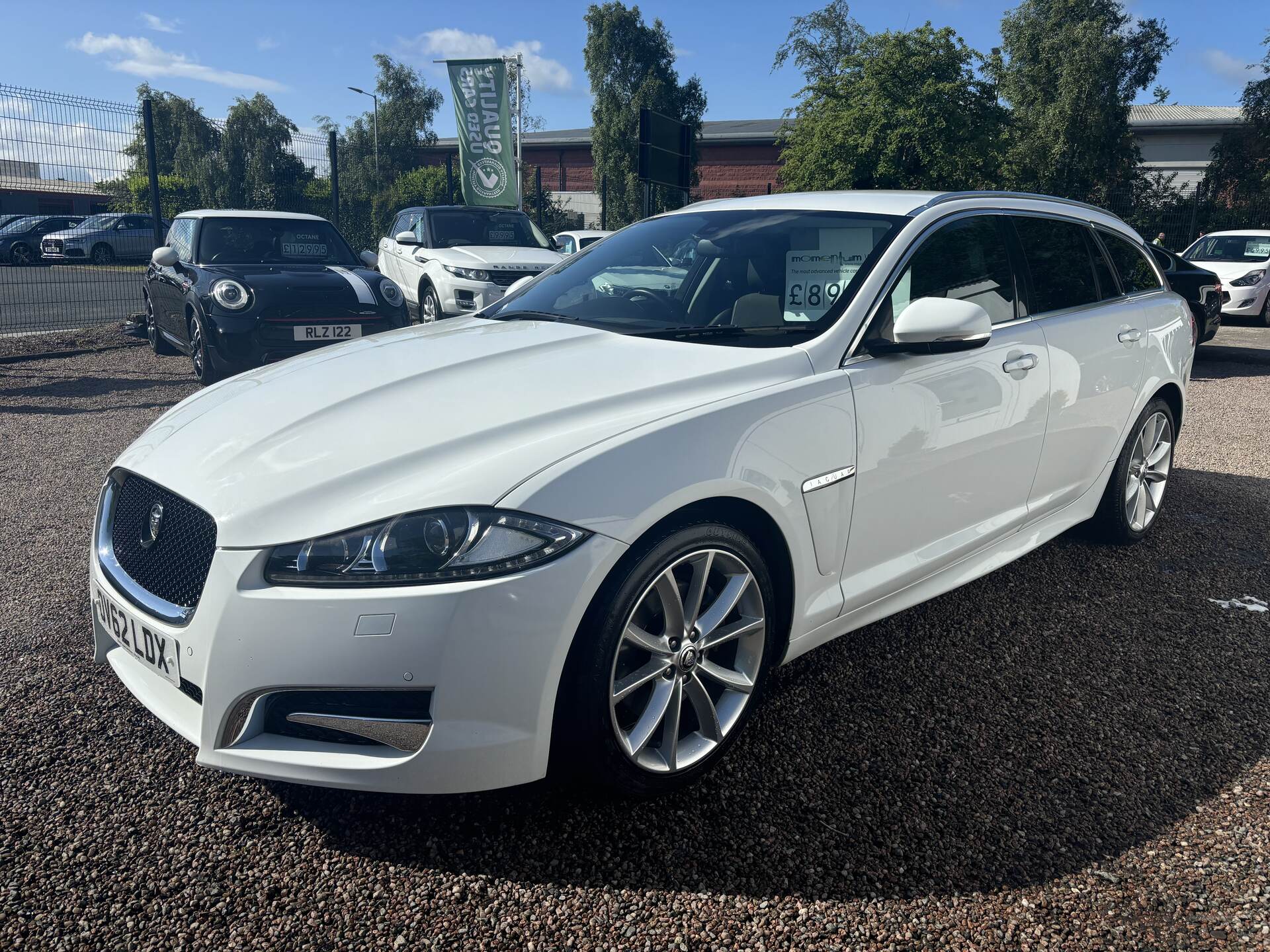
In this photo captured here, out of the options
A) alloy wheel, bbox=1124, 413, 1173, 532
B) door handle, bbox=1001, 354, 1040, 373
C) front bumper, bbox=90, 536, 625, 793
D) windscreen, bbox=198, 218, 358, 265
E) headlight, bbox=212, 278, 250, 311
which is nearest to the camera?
front bumper, bbox=90, 536, 625, 793

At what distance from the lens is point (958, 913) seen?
2.07m

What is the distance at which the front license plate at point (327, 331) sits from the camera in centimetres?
786

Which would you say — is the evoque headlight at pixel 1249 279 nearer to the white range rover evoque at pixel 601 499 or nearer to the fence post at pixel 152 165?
the white range rover evoque at pixel 601 499

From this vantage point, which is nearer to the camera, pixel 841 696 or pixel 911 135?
Answer: pixel 841 696

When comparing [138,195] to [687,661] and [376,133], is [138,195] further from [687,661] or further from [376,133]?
[376,133]

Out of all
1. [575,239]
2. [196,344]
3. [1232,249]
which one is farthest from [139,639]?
[1232,249]

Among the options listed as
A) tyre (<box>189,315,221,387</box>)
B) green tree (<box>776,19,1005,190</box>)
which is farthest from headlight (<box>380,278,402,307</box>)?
green tree (<box>776,19,1005,190</box>)

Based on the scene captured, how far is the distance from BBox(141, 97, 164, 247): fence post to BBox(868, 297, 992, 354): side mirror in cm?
1179

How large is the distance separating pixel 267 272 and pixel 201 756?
22.7 feet

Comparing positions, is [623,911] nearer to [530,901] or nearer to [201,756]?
[530,901]

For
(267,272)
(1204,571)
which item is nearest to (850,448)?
(1204,571)

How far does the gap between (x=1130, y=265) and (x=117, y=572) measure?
14.2 feet

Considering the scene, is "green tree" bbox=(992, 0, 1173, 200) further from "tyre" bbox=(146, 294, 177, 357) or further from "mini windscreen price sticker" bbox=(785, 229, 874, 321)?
"mini windscreen price sticker" bbox=(785, 229, 874, 321)

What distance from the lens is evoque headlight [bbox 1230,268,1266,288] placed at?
50.6 ft
